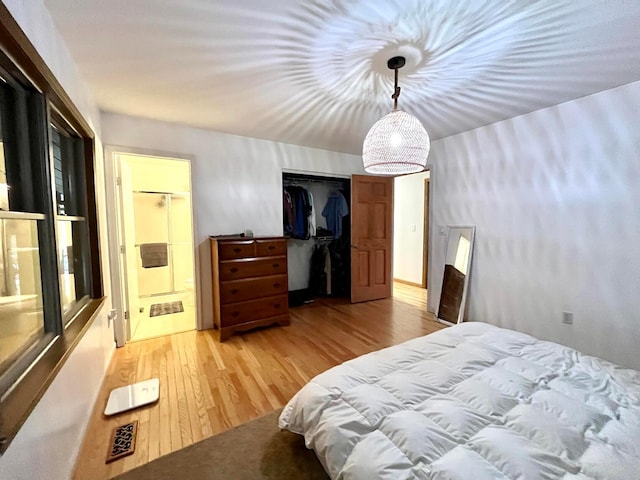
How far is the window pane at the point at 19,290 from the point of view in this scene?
1041 millimetres

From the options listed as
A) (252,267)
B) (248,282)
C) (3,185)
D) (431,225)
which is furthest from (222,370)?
(431,225)

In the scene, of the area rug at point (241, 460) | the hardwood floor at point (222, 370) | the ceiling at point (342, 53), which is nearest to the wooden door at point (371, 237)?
the hardwood floor at point (222, 370)

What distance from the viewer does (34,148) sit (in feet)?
4.06

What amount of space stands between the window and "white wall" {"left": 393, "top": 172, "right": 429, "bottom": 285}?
14.6ft

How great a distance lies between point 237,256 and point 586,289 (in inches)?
124

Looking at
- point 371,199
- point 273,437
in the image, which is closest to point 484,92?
point 371,199

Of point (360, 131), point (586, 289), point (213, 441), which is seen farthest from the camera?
point (360, 131)

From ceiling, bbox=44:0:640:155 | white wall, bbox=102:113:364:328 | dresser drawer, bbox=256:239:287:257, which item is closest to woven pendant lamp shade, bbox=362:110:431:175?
ceiling, bbox=44:0:640:155

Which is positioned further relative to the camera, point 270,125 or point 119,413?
point 270,125

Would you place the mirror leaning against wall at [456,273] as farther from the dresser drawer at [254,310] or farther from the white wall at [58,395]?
the white wall at [58,395]

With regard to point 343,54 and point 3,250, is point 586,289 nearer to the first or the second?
point 343,54

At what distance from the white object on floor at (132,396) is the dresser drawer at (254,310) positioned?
84 centimetres

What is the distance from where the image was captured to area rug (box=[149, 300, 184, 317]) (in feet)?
11.9

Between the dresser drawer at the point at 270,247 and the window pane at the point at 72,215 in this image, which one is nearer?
the window pane at the point at 72,215
